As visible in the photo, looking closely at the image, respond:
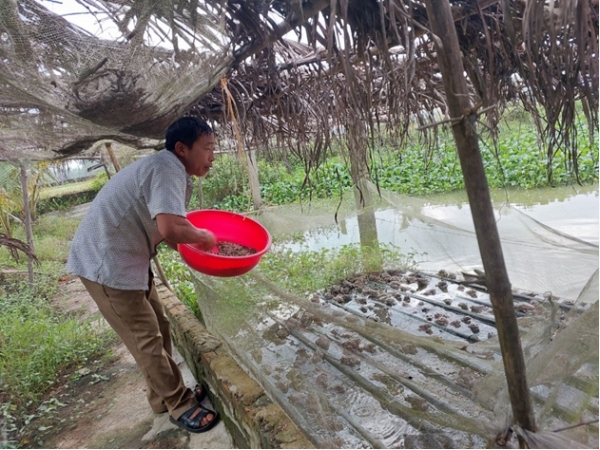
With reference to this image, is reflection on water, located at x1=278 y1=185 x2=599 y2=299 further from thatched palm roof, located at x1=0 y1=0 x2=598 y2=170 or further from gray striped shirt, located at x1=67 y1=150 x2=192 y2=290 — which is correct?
gray striped shirt, located at x1=67 y1=150 x2=192 y2=290

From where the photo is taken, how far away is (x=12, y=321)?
351 cm

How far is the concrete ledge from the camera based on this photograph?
1510 millimetres

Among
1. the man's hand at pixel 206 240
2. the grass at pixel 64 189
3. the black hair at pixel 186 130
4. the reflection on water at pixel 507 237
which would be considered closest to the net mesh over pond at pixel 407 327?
the reflection on water at pixel 507 237

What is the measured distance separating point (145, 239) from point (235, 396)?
0.86 metres

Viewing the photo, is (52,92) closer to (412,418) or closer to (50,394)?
(412,418)

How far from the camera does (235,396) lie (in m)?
1.81

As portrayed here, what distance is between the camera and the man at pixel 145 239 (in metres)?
1.68

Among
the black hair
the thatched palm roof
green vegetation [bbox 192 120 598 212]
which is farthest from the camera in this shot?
green vegetation [bbox 192 120 598 212]

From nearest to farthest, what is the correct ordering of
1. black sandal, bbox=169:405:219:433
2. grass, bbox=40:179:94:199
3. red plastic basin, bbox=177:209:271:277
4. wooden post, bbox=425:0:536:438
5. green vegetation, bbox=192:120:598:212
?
wooden post, bbox=425:0:536:438 < red plastic basin, bbox=177:209:271:277 < black sandal, bbox=169:405:219:433 < green vegetation, bbox=192:120:598:212 < grass, bbox=40:179:94:199

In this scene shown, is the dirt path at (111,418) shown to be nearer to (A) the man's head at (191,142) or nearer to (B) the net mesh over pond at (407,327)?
(B) the net mesh over pond at (407,327)

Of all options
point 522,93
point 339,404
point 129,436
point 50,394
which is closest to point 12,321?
point 50,394

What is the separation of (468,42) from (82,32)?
4.95 feet

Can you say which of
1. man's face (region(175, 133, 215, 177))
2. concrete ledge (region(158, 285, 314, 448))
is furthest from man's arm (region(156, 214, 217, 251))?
concrete ledge (region(158, 285, 314, 448))

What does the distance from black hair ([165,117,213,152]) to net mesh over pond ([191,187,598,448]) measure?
1.04 metres
